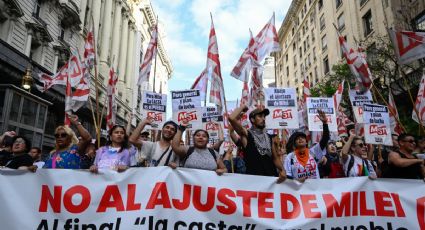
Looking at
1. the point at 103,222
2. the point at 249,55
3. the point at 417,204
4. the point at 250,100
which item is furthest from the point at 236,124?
the point at 250,100

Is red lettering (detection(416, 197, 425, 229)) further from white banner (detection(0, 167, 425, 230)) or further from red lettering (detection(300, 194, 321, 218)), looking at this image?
red lettering (detection(300, 194, 321, 218))

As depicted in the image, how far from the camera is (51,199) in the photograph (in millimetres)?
3639

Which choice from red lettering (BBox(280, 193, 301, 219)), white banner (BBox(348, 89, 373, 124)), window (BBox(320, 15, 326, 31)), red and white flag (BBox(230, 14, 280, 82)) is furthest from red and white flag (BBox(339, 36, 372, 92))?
window (BBox(320, 15, 326, 31))

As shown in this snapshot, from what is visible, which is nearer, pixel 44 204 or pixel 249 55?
Result: pixel 44 204

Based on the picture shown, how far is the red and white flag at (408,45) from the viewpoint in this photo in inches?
245

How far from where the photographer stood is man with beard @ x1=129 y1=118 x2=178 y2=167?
439 centimetres

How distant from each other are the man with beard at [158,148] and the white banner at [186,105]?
192 centimetres

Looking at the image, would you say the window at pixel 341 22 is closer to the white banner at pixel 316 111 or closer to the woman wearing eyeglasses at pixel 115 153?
the white banner at pixel 316 111

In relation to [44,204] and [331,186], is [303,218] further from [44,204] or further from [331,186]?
[44,204]

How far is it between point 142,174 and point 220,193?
0.95 meters

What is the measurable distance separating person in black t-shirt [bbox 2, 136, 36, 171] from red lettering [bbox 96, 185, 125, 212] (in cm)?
85

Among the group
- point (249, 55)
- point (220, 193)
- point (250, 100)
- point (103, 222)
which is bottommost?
point (103, 222)

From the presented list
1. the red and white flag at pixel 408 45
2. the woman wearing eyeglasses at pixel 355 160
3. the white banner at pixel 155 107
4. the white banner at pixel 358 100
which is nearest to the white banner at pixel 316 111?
the white banner at pixel 358 100

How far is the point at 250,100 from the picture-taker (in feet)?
31.1
